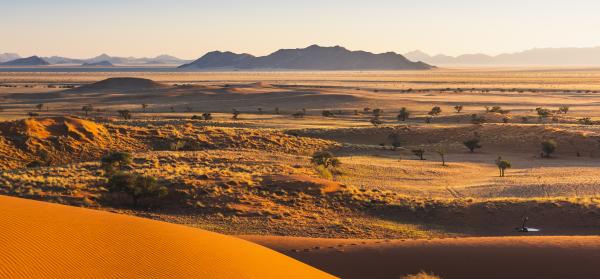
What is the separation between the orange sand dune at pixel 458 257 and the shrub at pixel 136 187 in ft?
24.4

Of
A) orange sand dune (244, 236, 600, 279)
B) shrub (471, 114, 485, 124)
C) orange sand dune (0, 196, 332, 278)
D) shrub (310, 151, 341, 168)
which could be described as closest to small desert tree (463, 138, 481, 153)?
shrub (471, 114, 485, 124)

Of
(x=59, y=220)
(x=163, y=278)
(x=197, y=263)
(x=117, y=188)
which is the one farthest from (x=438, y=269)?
(x=117, y=188)

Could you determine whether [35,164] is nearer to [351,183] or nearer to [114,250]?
[351,183]

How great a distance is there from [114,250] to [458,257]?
9184 mm

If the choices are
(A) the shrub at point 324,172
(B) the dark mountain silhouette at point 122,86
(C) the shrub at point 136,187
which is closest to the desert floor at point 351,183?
(A) the shrub at point 324,172

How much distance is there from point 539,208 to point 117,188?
1670 cm

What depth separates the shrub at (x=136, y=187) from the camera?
76.4 ft

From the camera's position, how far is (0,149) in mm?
36188

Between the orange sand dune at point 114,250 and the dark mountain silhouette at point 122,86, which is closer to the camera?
the orange sand dune at point 114,250

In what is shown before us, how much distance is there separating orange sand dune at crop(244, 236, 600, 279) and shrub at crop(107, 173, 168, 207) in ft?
24.4

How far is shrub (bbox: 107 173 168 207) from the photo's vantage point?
2330cm

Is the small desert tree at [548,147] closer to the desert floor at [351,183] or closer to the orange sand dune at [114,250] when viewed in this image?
the desert floor at [351,183]

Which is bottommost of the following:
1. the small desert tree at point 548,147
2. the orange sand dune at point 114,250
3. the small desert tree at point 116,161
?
the small desert tree at point 548,147

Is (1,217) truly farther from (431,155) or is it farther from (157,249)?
(431,155)
